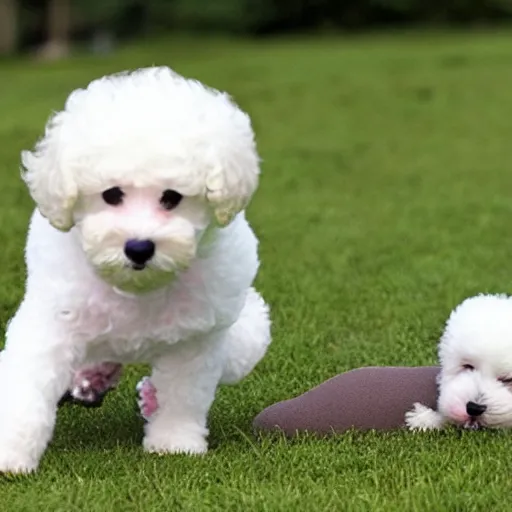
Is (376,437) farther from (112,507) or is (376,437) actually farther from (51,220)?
(51,220)

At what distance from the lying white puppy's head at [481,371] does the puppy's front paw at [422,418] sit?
0.03m

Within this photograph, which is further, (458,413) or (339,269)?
(339,269)

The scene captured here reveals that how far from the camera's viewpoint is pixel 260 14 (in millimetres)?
24953

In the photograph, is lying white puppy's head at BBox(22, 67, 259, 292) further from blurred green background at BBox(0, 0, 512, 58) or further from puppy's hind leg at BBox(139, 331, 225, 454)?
blurred green background at BBox(0, 0, 512, 58)

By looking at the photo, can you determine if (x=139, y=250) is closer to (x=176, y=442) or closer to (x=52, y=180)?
(x=52, y=180)

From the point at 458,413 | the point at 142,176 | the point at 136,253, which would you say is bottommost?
the point at 458,413

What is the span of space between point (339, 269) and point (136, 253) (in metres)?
3.12

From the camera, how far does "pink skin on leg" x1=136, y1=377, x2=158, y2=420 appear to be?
10.8 ft

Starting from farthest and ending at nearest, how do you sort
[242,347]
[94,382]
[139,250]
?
[242,347] < [94,382] < [139,250]

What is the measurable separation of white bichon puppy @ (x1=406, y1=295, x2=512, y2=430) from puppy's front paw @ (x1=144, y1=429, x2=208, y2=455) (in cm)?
59

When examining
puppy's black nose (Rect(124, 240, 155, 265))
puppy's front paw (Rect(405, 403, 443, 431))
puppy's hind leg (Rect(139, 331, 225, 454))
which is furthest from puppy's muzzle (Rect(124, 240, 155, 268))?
puppy's front paw (Rect(405, 403, 443, 431))

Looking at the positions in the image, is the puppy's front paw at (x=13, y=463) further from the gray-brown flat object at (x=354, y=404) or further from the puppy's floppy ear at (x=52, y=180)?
the gray-brown flat object at (x=354, y=404)

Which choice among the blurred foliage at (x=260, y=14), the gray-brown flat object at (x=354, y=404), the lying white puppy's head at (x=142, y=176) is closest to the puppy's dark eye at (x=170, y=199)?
the lying white puppy's head at (x=142, y=176)

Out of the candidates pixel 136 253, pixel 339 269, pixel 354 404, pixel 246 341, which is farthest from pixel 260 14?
pixel 136 253
